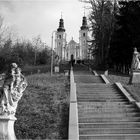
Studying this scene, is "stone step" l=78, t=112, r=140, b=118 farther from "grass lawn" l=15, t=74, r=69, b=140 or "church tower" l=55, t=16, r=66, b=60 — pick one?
"church tower" l=55, t=16, r=66, b=60

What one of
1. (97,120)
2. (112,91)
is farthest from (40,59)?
(97,120)

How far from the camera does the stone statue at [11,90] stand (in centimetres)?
1108

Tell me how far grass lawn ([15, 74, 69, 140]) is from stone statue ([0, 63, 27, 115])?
262 cm

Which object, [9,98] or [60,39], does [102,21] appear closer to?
[9,98]

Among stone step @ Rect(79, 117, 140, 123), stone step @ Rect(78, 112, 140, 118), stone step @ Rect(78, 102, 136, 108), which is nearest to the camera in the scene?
stone step @ Rect(79, 117, 140, 123)

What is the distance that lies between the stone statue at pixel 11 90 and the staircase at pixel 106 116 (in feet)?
11.5

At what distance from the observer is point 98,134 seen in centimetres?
1338

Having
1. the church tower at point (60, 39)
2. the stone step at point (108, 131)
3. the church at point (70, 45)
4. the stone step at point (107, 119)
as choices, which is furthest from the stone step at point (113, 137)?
the church tower at point (60, 39)

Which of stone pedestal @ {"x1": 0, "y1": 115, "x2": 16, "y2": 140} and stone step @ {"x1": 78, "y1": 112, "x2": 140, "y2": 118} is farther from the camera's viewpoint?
stone step @ {"x1": 78, "y1": 112, "x2": 140, "y2": 118}

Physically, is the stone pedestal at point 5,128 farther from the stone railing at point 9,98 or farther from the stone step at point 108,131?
the stone step at point 108,131

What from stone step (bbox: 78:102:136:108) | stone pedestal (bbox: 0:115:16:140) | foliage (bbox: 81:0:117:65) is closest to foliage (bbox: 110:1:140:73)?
foliage (bbox: 81:0:117:65)

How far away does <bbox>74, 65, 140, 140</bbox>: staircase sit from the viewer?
13.3 m

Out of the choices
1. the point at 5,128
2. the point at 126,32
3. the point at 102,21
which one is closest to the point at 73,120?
the point at 5,128

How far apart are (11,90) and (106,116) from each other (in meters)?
5.84
